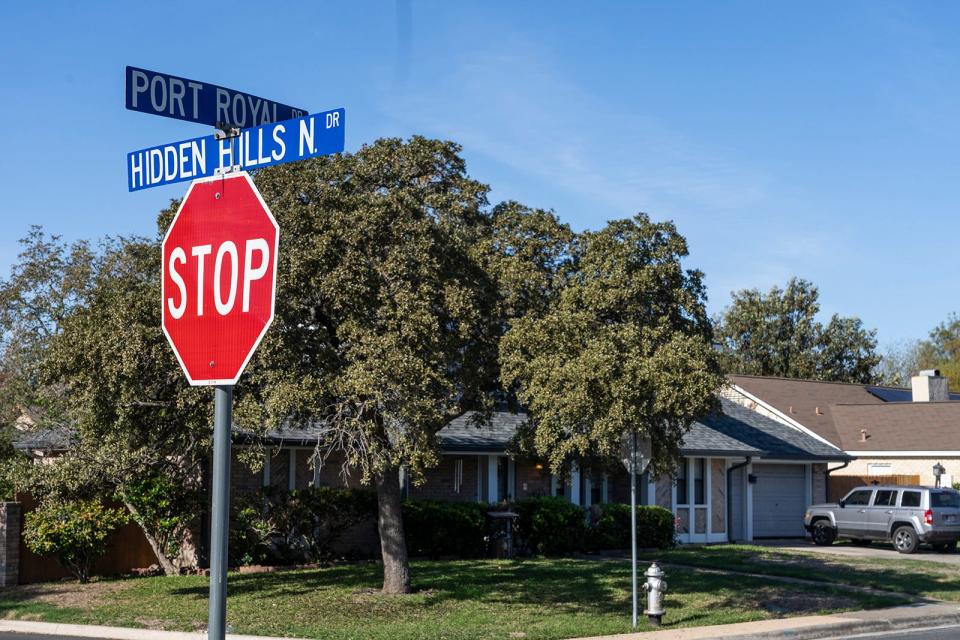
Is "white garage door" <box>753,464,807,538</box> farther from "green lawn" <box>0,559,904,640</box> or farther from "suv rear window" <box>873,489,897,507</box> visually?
"green lawn" <box>0,559,904,640</box>

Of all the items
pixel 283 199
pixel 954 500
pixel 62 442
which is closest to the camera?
pixel 283 199

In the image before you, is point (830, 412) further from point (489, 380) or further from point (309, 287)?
point (309, 287)

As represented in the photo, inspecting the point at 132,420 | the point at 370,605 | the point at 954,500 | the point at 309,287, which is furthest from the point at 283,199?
the point at 954,500

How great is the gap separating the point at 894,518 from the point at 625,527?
8121 mm

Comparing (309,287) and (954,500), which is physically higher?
→ (309,287)

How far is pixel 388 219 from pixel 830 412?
29543 millimetres

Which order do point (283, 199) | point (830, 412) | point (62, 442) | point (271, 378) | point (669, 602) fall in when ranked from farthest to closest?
1. point (830, 412)
2. point (62, 442)
3. point (669, 602)
4. point (283, 199)
5. point (271, 378)

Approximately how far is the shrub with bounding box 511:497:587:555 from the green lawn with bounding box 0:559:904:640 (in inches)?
166

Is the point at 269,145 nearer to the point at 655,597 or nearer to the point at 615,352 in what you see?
the point at 615,352

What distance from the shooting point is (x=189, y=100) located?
→ 219 inches

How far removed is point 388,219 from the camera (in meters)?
16.2

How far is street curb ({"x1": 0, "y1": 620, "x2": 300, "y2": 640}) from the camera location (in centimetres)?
1479

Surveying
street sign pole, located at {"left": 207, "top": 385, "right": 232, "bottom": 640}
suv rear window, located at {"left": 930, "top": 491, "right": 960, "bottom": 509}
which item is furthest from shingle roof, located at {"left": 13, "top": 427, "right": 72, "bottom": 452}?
suv rear window, located at {"left": 930, "top": 491, "right": 960, "bottom": 509}

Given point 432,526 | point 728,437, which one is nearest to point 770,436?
point 728,437
